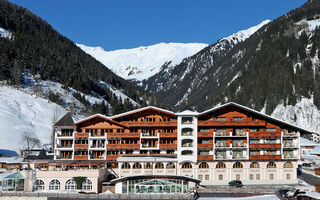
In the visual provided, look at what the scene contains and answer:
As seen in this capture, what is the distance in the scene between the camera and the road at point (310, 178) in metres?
70.5

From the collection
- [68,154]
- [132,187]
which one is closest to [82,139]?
[68,154]

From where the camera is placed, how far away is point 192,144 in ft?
236

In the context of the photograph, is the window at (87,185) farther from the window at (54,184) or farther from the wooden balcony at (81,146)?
the wooden balcony at (81,146)

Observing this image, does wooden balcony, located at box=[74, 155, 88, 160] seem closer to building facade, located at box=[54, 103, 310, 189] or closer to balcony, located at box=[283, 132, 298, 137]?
building facade, located at box=[54, 103, 310, 189]

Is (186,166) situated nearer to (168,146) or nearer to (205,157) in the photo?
(205,157)

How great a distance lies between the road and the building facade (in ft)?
9.73

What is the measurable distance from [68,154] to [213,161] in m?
28.4

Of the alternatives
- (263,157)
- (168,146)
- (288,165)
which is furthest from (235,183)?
(168,146)

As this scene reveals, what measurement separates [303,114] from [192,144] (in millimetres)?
116176

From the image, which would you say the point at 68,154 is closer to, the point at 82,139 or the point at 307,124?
the point at 82,139

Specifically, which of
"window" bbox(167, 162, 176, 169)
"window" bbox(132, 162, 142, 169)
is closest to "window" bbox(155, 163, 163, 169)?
"window" bbox(167, 162, 176, 169)

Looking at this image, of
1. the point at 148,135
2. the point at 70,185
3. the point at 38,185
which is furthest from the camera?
the point at 148,135

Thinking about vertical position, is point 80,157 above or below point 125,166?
above

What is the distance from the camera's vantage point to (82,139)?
7512cm
